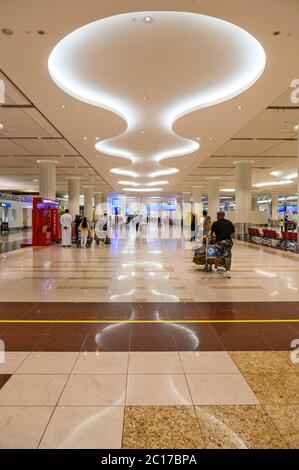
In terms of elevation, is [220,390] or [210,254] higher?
Answer: [210,254]

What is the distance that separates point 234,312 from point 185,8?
15.3 ft

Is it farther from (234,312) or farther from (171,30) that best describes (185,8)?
(234,312)

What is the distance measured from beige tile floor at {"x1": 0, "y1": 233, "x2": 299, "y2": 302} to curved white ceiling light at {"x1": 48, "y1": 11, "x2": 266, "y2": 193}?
4.61 m

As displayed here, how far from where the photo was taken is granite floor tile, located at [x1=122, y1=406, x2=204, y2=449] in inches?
92.6

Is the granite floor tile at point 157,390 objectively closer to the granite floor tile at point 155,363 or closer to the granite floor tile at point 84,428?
the granite floor tile at point 155,363

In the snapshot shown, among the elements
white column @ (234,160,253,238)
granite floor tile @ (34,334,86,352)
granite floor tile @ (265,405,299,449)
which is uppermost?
white column @ (234,160,253,238)

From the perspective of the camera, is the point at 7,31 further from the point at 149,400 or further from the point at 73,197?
the point at 73,197

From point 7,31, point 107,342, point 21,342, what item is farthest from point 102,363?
point 7,31

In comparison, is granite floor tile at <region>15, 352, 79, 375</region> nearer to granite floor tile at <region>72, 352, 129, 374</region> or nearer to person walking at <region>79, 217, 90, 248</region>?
granite floor tile at <region>72, 352, 129, 374</region>

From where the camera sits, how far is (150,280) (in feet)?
27.5

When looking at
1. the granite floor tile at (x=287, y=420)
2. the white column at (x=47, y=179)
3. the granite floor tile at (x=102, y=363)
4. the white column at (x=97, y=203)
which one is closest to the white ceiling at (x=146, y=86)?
the white column at (x=47, y=179)

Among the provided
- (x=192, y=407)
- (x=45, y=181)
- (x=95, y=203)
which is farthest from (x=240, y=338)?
(x=95, y=203)

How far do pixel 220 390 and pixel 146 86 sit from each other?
7929mm

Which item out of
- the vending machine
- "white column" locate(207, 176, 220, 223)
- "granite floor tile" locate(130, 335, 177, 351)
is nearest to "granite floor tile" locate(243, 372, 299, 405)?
"granite floor tile" locate(130, 335, 177, 351)
